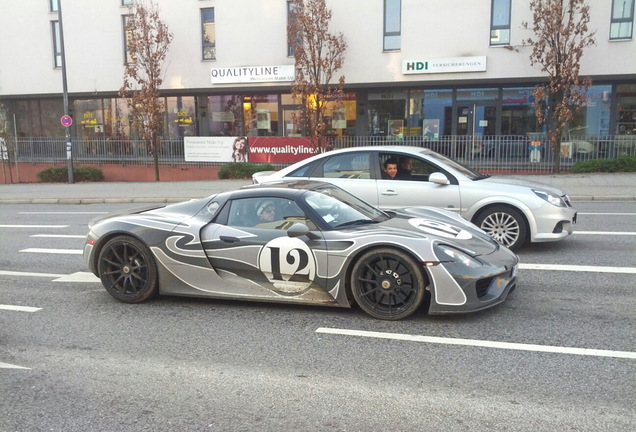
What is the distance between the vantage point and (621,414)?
3564mm

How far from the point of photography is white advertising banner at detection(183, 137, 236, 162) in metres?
→ 23.6

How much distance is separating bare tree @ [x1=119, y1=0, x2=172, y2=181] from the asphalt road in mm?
16909

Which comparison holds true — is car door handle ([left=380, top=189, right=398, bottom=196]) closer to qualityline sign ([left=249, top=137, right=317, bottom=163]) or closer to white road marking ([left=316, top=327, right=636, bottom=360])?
white road marking ([left=316, top=327, right=636, bottom=360])

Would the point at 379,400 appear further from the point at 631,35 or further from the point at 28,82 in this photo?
the point at 28,82

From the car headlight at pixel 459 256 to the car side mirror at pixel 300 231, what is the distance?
1.20 m

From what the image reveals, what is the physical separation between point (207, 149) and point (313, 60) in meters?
5.79

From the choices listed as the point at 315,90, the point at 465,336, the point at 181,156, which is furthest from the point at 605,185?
the point at 181,156

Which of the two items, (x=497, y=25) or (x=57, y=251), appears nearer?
(x=57, y=251)

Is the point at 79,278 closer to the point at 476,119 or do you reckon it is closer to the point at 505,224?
the point at 505,224

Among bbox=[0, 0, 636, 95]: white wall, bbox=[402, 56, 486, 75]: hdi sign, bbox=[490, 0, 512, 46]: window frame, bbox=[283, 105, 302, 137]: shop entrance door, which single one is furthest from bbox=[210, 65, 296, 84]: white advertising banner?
bbox=[490, 0, 512, 46]: window frame

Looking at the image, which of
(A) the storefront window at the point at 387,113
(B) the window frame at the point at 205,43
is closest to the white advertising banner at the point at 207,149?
(B) the window frame at the point at 205,43

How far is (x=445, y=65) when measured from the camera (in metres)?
21.8

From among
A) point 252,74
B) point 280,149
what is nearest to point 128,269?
point 280,149

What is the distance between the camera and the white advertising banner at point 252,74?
2359cm
